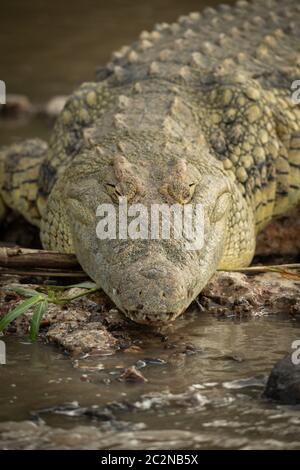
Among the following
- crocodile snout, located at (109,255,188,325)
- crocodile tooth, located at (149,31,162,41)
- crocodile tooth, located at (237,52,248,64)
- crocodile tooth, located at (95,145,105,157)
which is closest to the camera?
crocodile snout, located at (109,255,188,325)

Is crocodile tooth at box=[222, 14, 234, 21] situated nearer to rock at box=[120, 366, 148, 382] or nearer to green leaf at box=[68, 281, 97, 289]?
green leaf at box=[68, 281, 97, 289]

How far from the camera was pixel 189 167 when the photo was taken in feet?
18.7

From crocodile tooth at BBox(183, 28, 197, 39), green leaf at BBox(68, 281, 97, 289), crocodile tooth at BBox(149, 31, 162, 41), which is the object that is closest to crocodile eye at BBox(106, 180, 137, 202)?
green leaf at BBox(68, 281, 97, 289)

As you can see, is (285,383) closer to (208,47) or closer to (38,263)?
(38,263)

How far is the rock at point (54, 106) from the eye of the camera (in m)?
11.1

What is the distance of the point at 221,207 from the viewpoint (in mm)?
5805

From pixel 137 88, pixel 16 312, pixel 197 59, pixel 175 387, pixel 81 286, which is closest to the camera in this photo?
pixel 175 387

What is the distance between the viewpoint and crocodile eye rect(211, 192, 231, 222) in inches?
225

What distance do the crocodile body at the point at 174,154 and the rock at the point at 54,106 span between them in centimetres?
304

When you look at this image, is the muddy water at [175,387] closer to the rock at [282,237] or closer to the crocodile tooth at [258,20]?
the rock at [282,237]

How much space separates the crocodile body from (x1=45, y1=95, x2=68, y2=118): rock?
3044 mm

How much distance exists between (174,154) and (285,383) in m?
1.97

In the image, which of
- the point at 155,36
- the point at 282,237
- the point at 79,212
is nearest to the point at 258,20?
the point at 155,36

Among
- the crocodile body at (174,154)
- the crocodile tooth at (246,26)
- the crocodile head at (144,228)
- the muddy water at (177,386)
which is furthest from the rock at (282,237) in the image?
the crocodile tooth at (246,26)
